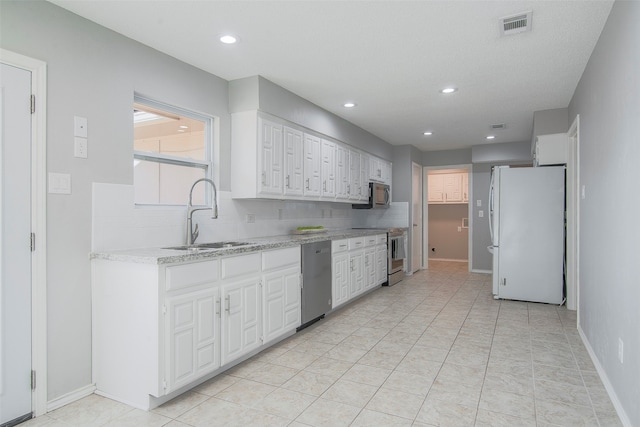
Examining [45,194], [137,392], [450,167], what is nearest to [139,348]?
[137,392]

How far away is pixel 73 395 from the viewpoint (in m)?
2.34

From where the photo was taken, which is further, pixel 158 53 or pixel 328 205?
pixel 328 205

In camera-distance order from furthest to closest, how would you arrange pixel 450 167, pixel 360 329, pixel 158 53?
pixel 450 167, pixel 360 329, pixel 158 53

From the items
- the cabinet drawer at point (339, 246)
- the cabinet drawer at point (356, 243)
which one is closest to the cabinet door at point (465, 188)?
the cabinet drawer at point (356, 243)

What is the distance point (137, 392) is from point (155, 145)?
1780mm

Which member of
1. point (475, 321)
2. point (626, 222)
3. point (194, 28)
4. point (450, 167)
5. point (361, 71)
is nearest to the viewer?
point (626, 222)

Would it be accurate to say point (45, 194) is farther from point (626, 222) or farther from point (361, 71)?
point (626, 222)

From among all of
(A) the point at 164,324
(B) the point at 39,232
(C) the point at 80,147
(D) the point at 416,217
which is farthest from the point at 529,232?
(B) the point at 39,232

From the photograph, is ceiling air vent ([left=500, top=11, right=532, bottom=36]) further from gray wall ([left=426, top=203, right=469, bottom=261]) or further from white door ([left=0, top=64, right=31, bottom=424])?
gray wall ([left=426, top=203, right=469, bottom=261])

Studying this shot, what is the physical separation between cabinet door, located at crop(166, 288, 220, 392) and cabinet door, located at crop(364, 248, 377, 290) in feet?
9.17

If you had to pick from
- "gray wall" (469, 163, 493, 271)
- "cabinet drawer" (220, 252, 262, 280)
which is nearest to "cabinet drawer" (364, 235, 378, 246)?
"cabinet drawer" (220, 252, 262, 280)

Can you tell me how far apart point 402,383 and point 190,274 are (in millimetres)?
1569

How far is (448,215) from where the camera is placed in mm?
8812

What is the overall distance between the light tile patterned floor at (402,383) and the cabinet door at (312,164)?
1459mm
